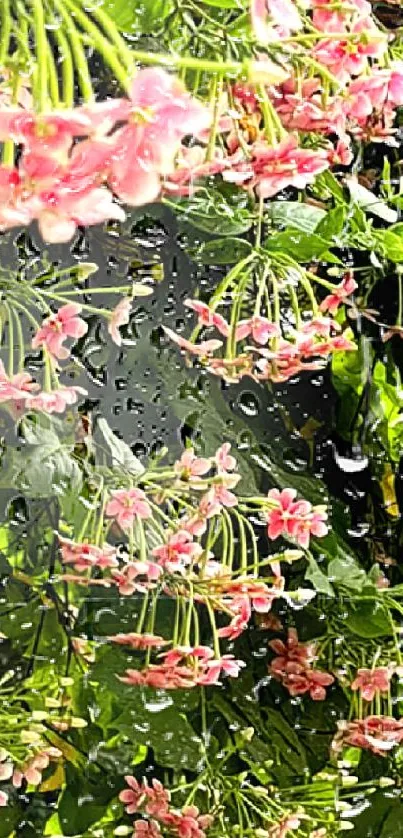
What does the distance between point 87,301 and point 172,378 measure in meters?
0.08

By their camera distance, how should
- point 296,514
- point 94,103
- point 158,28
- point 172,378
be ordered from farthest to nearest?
1. point 172,378
2. point 296,514
3. point 158,28
4. point 94,103

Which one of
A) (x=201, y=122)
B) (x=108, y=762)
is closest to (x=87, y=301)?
(x=108, y=762)

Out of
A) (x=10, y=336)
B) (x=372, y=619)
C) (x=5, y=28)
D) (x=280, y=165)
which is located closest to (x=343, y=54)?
(x=280, y=165)

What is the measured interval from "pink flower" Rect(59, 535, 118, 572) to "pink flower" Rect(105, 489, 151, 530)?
0.02 metres

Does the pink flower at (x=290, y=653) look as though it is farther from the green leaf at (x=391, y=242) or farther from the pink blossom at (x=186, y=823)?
the green leaf at (x=391, y=242)

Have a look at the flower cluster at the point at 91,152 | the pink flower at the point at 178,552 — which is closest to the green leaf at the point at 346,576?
the pink flower at the point at 178,552

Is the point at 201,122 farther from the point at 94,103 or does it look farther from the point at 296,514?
the point at 296,514

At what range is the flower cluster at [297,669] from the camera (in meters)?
0.74

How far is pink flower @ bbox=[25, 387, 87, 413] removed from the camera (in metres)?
0.60

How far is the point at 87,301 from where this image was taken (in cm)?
70

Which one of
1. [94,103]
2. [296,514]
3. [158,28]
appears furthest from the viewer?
[296,514]

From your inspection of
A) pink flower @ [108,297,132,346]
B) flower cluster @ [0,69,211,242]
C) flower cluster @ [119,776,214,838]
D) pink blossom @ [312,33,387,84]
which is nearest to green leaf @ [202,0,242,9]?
pink blossom @ [312,33,387,84]

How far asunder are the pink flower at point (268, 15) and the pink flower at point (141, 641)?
0.37 metres

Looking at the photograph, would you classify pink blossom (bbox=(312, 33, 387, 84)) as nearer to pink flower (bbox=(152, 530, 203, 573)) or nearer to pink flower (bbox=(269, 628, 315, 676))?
pink flower (bbox=(152, 530, 203, 573))
